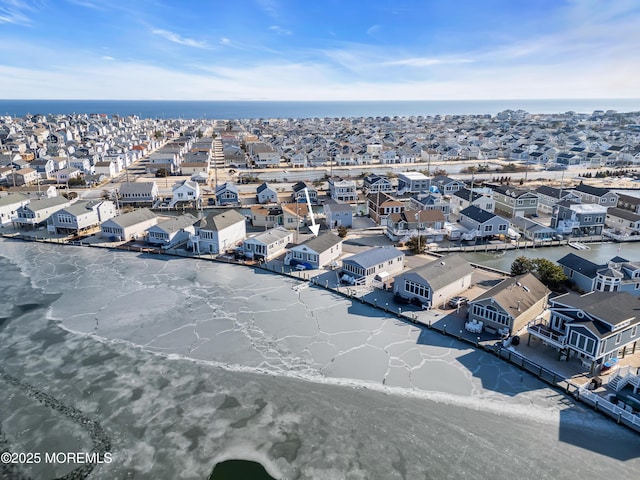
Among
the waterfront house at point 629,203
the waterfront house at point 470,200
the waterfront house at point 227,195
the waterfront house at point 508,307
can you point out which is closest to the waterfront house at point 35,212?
the waterfront house at point 227,195

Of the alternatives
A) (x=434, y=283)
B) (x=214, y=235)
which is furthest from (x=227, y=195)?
(x=434, y=283)

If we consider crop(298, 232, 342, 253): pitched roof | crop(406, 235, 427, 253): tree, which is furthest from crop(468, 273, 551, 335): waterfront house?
crop(298, 232, 342, 253): pitched roof

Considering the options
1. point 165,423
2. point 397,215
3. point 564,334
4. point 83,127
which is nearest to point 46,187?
point 397,215

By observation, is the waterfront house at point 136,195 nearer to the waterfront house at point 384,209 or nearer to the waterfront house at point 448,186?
the waterfront house at point 384,209

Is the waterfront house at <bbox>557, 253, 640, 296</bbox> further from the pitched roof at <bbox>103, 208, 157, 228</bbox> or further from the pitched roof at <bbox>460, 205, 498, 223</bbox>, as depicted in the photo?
the pitched roof at <bbox>103, 208, 157, 228</bbox>

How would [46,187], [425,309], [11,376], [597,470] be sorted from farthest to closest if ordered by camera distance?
[46,187] → [425,309] → [11,376] → [597,470]

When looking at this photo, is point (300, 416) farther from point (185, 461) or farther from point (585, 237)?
point (585, 237)

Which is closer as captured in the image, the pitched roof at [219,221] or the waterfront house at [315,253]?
the waterfront house at [315,253]
